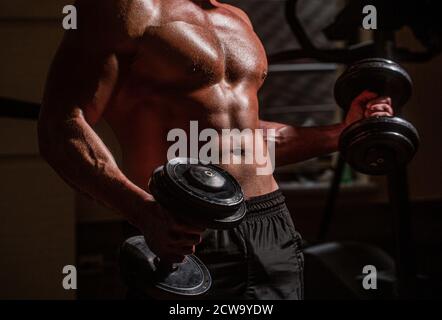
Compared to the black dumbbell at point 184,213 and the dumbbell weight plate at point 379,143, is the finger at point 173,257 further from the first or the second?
the dumbbell weight plate at point 379,143

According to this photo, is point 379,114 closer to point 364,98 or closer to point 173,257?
point 364,98

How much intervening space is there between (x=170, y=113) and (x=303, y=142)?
0.32 metres

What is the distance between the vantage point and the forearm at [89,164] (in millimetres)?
710

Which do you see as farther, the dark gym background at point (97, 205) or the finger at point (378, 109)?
the dark gym background at point (97, 205)

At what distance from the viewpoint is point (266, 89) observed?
93.5 inches

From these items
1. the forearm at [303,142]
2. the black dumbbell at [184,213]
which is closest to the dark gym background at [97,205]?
the black dumbbell at [184,213]

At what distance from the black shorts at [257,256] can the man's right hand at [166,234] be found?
16 centimetres

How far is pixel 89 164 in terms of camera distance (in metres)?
0.72

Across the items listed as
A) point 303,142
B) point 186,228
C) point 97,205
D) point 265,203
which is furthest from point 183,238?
point 97,205

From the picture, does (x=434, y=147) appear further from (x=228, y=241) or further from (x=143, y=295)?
(x=143, y=295)

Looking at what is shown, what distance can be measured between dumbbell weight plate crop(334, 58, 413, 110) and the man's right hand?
0.45 metres

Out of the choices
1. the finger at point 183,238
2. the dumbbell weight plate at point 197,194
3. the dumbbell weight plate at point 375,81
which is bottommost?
the finger at point 183,238

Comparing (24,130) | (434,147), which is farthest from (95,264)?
(434,147)

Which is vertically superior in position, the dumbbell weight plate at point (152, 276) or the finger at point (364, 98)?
the finger at point (364, 98)
